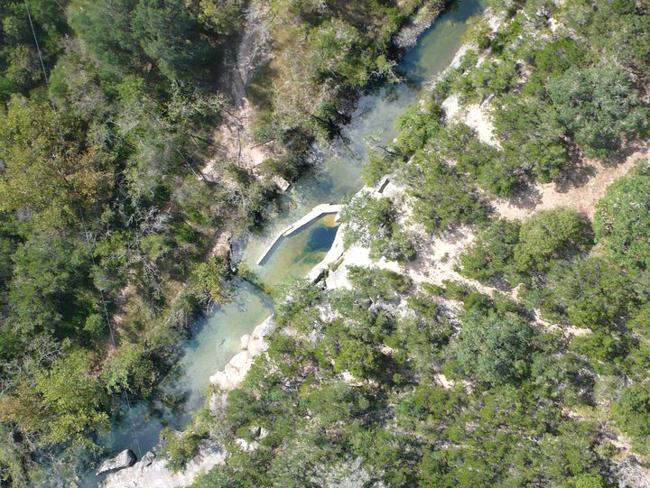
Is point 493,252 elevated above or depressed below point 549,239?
above

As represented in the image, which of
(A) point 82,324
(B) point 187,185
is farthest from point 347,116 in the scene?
(A) point 82,324

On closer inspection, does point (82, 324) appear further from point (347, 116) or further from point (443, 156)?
point (443, 156)

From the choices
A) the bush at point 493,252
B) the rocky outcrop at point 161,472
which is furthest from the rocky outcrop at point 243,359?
the bush at point 493,252

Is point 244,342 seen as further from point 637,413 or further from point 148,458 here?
point 637,413

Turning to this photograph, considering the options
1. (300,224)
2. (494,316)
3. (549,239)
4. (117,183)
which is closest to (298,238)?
(300,224)

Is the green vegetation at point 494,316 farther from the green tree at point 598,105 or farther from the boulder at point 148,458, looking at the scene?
the boulder at point 148,458
